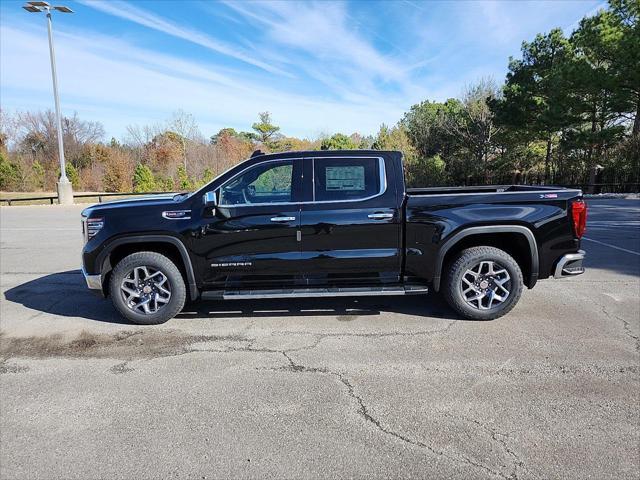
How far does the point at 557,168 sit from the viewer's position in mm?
30828

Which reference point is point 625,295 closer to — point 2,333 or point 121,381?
point 121,381

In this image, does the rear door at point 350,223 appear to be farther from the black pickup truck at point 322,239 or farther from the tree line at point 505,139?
the tree line at point 505,139

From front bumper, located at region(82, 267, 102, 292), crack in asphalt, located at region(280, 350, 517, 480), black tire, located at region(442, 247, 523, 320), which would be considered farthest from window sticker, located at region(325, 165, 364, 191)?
front bumper, located at region(82, 267, 102, 292)

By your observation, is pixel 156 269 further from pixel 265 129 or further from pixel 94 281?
pixel 265 129

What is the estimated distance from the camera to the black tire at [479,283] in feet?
15.5

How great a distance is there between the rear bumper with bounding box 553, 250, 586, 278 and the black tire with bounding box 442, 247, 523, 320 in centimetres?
42

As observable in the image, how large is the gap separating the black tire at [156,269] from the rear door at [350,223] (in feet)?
4.77

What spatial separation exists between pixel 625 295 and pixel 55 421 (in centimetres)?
666

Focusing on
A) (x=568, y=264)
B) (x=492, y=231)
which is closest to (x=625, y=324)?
(x=568, y=264)

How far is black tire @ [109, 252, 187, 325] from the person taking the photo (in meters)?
4.70

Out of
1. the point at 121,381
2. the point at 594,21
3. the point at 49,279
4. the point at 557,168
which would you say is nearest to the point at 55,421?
the point at 121,381

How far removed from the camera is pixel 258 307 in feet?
17.5

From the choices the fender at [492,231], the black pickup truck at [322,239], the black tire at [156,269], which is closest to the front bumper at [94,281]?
the black pickup truck at [322,239]

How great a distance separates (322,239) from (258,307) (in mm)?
1346
